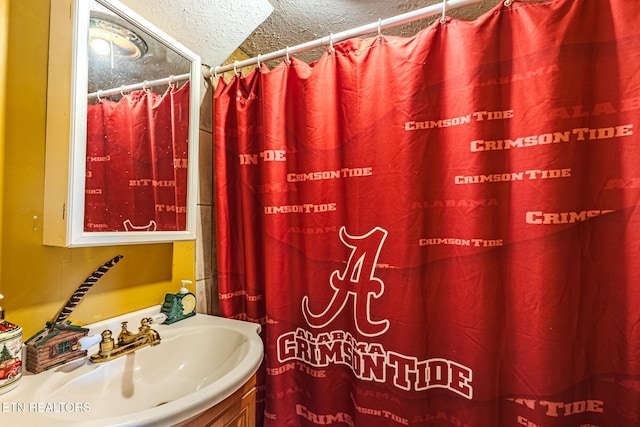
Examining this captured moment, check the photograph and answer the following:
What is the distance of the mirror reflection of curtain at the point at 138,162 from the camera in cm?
84

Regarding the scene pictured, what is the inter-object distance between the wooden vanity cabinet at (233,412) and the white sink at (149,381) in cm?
5

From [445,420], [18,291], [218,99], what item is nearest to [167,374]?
[18,291]

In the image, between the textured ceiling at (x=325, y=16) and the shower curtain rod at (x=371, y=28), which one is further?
the textured ceiling at (x=325, y=16)

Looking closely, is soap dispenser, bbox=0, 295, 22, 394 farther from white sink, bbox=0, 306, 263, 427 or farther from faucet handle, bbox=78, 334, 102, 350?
faucet handle, bbox=78, 334, 102, 350

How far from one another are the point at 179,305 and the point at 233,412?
0.47m

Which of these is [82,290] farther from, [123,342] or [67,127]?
[67,127]

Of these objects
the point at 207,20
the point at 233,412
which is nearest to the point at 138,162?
the point at 207,20

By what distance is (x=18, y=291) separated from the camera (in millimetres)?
726

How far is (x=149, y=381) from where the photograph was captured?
869 mm

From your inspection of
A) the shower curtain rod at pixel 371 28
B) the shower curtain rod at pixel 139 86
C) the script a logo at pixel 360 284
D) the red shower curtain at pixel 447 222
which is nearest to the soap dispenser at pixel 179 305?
the red shower curtain at pixel 447 222

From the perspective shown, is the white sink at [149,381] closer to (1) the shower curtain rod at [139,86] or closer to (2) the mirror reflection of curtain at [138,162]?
(2) the mirror reflection of curtain at [138,162]

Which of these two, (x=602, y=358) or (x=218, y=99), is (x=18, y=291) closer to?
(x=218, y=99)

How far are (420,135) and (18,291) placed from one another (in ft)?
3.90

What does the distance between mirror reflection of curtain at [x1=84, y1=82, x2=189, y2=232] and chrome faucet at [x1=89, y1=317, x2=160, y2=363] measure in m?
0.30
